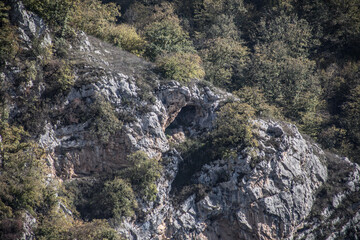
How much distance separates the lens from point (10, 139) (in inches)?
871

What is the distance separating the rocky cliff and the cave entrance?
0.46 m

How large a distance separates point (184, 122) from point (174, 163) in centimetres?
483

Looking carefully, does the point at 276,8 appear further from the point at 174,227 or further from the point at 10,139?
the point at 10,139

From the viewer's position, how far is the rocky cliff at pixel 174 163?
1016 inches

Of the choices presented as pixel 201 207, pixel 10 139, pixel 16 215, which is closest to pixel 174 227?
pixel 201 207

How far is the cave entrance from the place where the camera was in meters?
31.6

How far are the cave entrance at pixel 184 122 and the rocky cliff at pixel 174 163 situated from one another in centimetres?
46

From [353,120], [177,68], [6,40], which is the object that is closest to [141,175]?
[177,68]

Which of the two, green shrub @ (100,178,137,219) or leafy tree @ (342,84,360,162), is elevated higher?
leafy tree @ (342,84,360,162)

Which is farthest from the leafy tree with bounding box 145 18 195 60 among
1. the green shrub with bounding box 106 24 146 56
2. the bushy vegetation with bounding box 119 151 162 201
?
the bushy vegetation with bounding box 119 151 162 201

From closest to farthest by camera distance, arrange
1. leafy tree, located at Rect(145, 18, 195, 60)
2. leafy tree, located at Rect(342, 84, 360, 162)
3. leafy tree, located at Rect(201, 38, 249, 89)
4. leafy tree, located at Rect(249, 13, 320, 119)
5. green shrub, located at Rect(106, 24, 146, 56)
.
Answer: green shrub, located at Rect(106, 24, 146, 56) → leafy tree, located at Rect(145, 18, 195, 60) → leafy tree, located at Rect(342, 84, 360, 162) → leafy tree, located at Rect(201, 38, 249, 89) → leafy tree, located at Rect(249, 13, 320, 119)

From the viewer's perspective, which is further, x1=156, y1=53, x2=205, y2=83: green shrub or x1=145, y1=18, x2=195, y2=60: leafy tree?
x1=145, y1=18, x2=195, y2=60: leafy tree

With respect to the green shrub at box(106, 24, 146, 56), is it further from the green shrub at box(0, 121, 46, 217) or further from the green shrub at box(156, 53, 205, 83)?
the green shrub at box(0, 121, 46, 217)

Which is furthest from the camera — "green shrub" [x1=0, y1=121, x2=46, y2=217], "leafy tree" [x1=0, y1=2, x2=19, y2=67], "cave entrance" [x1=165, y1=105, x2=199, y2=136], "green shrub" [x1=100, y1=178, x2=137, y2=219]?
"cave entrance" [x1=165, y1=105, x2=199, y2=136]
